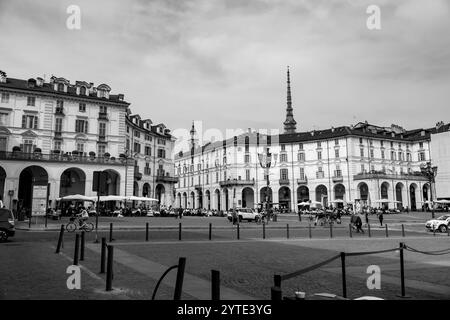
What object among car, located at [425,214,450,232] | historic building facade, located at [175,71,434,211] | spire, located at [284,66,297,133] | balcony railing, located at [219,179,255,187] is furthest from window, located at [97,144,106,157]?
spire, located at [284,66,297,133]

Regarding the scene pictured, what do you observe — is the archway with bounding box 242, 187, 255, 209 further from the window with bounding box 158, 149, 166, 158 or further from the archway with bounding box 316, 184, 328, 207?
the window with bounding box 158, 149, 166, 158

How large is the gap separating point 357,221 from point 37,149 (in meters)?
40.5

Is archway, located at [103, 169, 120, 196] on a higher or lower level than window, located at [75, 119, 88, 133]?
lower

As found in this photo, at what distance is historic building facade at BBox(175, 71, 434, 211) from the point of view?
260 ft

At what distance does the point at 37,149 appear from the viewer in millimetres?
50000

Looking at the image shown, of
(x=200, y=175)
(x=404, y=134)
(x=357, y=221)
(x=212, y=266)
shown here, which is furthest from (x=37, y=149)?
(x=404, y=134)

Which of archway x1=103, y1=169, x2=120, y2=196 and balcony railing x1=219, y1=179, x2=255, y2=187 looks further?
balcony railing x1=219, y1=179, x2=255, y2=187

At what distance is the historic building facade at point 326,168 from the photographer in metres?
79.1

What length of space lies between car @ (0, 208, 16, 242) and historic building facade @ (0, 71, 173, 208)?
1156 inches

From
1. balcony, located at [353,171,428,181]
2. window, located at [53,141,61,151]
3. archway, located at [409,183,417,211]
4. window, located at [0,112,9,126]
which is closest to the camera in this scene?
window, located at [0,112,9,126]

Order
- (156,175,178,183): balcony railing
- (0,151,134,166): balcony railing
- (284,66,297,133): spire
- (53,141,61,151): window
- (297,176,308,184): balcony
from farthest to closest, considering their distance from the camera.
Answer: (284,66,297,133): spire → (297,176,308,184): balcony → (156,175,178,183): balcony railing → (53,141,61,151): window → (0,151,134,166): balcony railing

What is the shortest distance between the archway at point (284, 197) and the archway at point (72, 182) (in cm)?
4733
